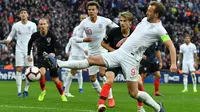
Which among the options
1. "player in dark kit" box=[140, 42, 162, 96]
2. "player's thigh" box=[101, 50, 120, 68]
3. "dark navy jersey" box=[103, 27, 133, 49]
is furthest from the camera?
"player in dark kit" box=[140, 42, 162, 96]

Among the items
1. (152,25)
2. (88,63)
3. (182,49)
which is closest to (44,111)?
(88,63)

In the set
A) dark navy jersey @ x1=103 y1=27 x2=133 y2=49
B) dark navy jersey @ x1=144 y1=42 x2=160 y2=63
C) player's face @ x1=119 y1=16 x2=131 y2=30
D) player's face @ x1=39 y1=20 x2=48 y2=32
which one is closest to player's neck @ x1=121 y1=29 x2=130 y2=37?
dark navy jersey @ x1=103 y1=27 x2=133 y2=49

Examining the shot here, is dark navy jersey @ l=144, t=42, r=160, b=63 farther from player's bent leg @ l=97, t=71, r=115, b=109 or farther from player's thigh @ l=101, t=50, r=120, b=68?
player's thigh @ l=101, t=50, r=120, b=68

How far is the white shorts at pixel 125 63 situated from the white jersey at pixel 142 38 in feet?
0.32

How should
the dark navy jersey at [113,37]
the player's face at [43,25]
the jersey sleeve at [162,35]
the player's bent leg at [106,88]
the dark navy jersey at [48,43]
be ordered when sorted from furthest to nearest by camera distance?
the dark navy jersey at [48,43], the player's face at [43,25], the dark navy jersey at [113,37], the player's bent leg at [106,88], the jersey sleeve at [162,35]

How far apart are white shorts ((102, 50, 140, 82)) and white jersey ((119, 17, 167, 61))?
0.10 meters

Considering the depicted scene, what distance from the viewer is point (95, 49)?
15781mm

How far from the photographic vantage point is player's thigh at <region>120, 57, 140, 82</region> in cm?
1076

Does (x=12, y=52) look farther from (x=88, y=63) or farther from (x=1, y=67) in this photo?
(x=88, y=63)

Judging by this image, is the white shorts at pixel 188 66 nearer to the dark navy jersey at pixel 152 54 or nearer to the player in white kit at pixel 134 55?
the dark navy jersey at pixel 152 54

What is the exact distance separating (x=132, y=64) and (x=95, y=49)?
16.6 feet

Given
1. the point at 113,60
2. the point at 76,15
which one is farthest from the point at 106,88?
the point at 76,15

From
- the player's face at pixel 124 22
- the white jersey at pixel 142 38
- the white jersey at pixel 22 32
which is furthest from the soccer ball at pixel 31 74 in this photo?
the white jersey at pixel 22 32

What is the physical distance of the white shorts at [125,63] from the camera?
1077 centimetres
